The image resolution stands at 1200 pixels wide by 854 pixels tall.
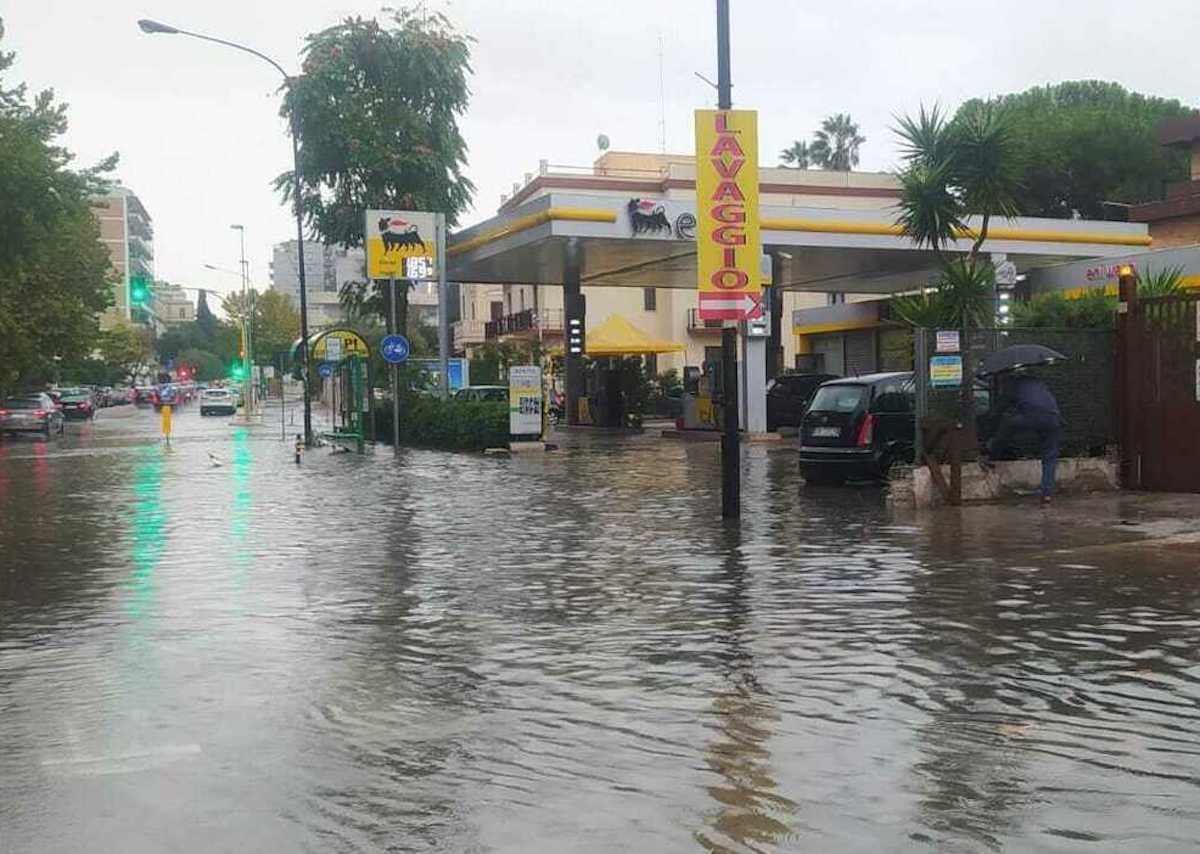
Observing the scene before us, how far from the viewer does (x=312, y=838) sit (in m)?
4.51

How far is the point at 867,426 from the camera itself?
17531 mm

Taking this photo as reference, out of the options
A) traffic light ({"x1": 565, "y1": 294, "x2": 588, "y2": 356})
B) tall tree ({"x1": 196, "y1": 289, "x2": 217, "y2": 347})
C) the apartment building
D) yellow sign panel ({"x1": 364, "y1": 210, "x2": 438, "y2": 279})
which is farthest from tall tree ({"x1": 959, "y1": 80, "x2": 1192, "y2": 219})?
tall tree ({"x1": 196, "y1": 289, "x2": 217, "y2": 347})

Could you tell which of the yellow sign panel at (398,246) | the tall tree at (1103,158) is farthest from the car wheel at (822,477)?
the tall tree at (1103,158)

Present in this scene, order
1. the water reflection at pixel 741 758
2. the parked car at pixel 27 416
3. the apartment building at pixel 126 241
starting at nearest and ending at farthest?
the water reflection at pixel 741 758 < the parked car at pixel 27 416 < the apartment building at pixel 126 241

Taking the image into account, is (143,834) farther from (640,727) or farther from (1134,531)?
(1134,531)

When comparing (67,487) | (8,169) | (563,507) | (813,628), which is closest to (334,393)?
(8,169)

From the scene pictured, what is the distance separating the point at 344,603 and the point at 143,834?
4.89 m

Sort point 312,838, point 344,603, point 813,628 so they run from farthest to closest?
point 344,603 < point 813,628 < point 312,838

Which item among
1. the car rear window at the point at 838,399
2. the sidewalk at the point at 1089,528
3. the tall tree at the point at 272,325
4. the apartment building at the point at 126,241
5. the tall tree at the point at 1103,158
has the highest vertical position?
the apartment building at the point at 126,241

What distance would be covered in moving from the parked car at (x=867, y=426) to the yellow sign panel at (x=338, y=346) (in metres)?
19.4

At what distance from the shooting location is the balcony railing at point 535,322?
62688 millimetres

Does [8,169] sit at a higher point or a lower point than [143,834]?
higher

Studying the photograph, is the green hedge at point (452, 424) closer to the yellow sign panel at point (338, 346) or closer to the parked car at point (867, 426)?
the yellow sign panel at point (338, 346)

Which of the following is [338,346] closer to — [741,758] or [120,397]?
[741,758]
